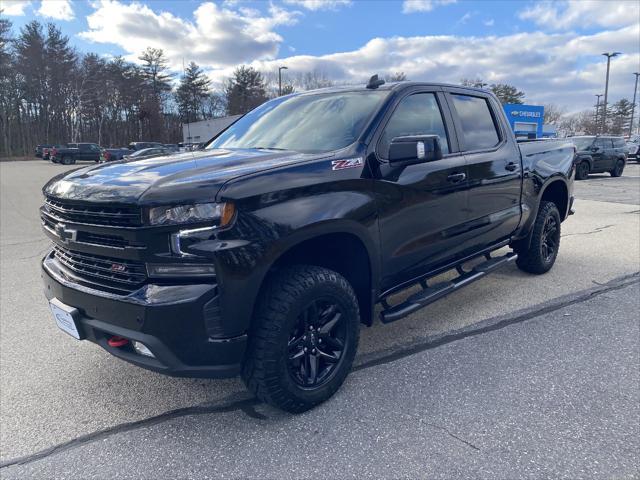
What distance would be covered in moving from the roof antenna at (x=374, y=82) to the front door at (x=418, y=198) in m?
0.27

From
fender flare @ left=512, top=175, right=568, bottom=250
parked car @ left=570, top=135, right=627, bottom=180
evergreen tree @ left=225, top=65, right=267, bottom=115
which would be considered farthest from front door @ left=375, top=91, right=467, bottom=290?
evergreen tree @ left=225, top=65, right=267, bottom=115

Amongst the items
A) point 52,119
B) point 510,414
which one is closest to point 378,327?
point 510,414

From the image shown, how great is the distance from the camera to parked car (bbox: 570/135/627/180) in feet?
61.6

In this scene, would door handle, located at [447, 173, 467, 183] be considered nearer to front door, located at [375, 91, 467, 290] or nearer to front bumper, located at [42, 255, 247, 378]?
front door, located at [375, 91, 467, 290]

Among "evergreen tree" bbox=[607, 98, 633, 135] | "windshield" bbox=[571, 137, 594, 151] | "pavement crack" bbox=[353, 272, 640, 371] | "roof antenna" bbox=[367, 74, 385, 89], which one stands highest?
"evergreen tree" bbox=[607, 98, 633, 135]

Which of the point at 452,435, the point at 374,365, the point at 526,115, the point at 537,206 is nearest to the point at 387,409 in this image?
the point at 452,435

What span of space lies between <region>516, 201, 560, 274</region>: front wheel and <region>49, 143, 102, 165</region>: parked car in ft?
137

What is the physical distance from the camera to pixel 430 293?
3486mm

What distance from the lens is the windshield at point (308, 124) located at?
3.11m

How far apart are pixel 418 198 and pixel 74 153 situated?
4255cm

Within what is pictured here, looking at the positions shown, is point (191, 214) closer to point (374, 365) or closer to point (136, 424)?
point (136, 424)

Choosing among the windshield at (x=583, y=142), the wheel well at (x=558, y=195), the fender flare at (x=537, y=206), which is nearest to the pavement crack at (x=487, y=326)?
the fender flare at (x=537, y=206)

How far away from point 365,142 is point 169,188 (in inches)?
51.6

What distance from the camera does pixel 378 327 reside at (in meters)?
4.00
